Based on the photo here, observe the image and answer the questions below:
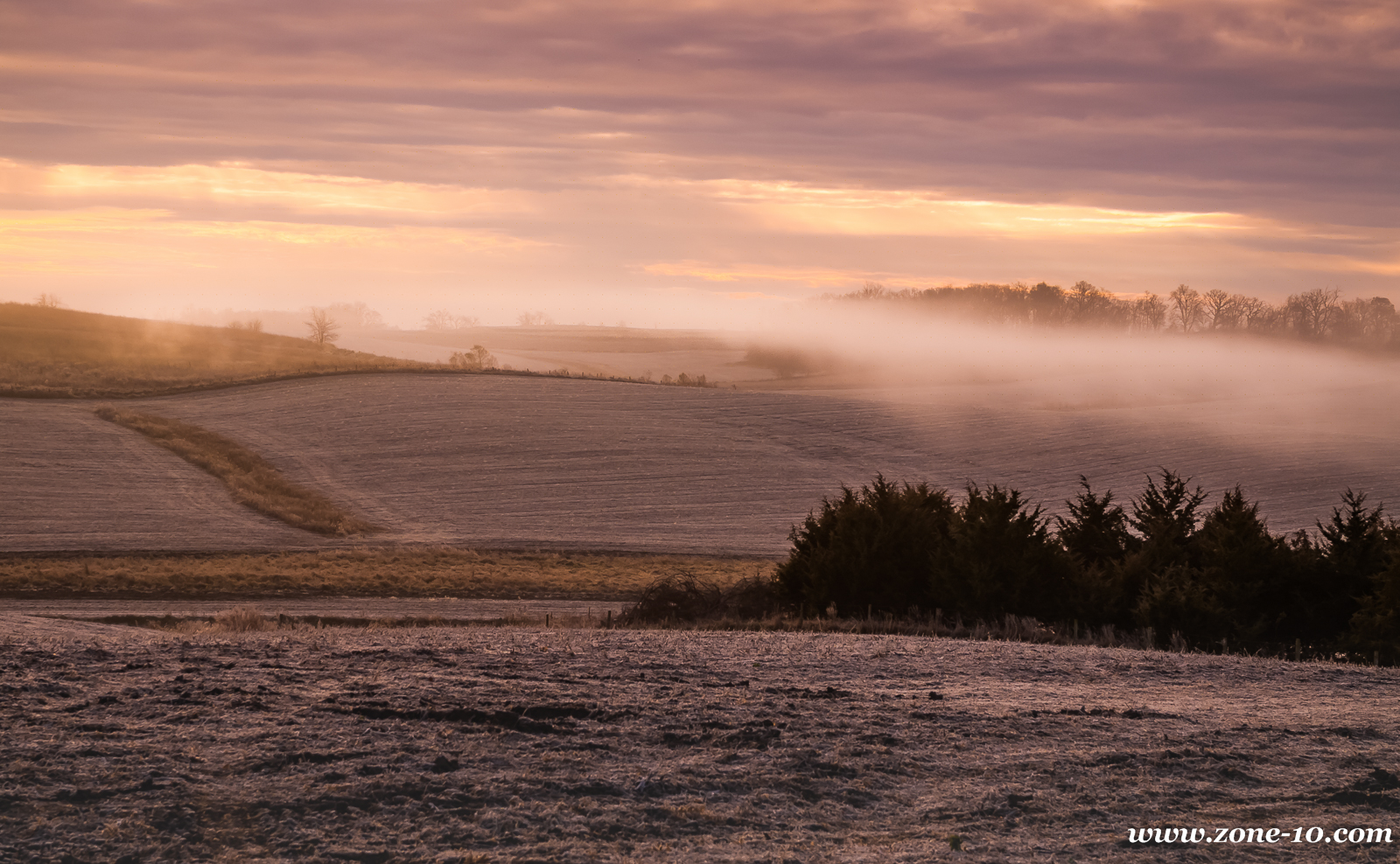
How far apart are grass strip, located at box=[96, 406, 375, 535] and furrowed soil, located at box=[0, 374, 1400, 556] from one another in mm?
823

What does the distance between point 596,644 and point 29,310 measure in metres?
117

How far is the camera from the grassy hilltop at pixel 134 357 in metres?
64.1

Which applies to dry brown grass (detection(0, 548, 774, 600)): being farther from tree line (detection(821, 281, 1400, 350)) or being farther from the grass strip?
tree line (detection(821, 281, 1400, 350))

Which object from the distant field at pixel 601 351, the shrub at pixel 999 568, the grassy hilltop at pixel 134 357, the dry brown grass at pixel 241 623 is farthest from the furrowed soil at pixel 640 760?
the distant field at pixel 601 351

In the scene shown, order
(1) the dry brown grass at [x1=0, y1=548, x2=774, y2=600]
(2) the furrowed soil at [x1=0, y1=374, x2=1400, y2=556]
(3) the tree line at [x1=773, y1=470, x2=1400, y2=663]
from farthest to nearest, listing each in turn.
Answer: (2) the furrowed soil at [x1=0, y1=374, x2=1400, y2=556], (1) the dry brown grass at [x1=0, y1=548, x2=774, y2=600], (3) the tree line at [x1=773, y1=470, x2=1400, y2=663]

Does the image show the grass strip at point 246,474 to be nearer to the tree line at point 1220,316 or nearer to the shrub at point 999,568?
the shrub at point 999,568

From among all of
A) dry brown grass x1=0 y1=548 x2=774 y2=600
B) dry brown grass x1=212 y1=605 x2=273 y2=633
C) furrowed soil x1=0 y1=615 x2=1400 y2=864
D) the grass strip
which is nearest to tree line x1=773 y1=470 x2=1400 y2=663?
furrowed soil x1=0 y1=615 x2=1400 y2=864

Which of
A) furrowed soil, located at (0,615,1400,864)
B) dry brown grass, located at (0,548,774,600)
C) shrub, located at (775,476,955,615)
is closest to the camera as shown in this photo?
furrowed soil, located at (0,615,1400,864)

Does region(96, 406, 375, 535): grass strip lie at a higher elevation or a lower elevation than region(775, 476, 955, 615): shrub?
lower

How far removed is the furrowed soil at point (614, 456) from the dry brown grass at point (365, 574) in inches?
65.7

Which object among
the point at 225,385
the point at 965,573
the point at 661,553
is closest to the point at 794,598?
the point at 965,573

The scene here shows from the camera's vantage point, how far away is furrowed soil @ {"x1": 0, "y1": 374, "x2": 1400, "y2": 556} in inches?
1438

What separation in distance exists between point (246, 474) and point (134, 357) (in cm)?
4317

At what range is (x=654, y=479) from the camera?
4681 cm
